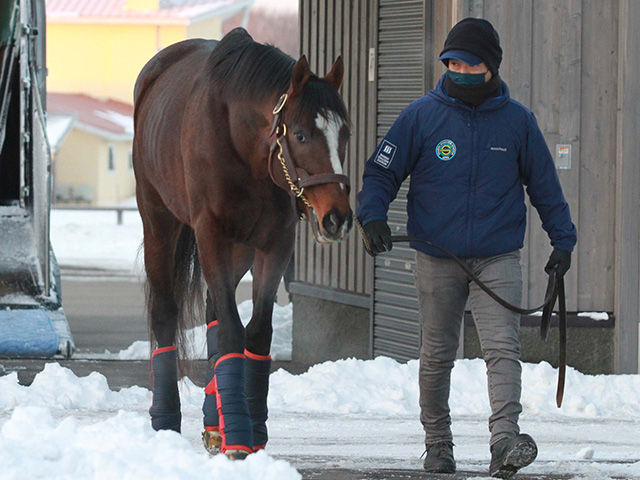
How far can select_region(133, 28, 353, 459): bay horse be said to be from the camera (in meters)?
4.41

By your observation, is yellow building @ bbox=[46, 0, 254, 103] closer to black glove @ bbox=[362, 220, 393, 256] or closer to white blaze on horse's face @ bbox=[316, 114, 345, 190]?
black glove @ bbox=[362, 220, 393, 256]

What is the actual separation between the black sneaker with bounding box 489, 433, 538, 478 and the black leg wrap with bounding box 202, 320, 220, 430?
131 centimetres

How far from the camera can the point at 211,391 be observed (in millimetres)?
5422

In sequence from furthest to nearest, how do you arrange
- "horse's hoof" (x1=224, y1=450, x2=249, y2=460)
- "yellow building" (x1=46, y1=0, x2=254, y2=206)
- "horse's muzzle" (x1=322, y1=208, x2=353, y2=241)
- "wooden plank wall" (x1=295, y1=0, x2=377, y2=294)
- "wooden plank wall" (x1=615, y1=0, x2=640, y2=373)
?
1. "yellow building" (x1=46, y1=0, x2=254, y2=206)
2. "wooden plank wall" (x1=295, y1=0, x2=377, y2=294)
3. "wooden plank wall" (x1=615, y1=0, x2=640, y2=373)
4. "horse's hoof" (x1=224, y1=450, x2=249, y2=460)
5. "horse's muzzle" (x1=322, y1=208, x2=353, y2=241)

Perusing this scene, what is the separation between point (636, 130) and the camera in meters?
7.20

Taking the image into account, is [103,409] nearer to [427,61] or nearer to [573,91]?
[427,61]

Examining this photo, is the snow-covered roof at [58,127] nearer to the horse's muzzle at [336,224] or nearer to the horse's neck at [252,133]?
the horse's neck at [252,133]

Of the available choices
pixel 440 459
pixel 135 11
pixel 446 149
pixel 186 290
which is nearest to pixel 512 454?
pixel 440 459

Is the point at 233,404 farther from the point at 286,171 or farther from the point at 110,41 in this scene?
the point at 110,41

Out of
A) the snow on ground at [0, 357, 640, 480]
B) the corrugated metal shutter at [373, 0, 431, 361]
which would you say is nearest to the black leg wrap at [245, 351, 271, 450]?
the snow on ground at [0, 357, 640, 480]

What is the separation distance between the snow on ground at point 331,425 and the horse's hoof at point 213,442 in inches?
4.0

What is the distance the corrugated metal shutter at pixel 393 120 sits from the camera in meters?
7.48

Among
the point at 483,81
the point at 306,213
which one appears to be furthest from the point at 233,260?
the point at 483,81

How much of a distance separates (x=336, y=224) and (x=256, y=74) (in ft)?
2.71
